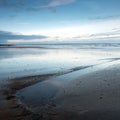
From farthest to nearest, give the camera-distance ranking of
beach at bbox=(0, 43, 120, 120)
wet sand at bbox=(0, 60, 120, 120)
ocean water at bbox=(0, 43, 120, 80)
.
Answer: ocean water at bbox=(0, 43, 120, 80) < beach at bbox=(0, 43, 120, 120) < wet sand at bbox=(0, 60, 120, 120)

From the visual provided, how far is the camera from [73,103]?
36.4 ft

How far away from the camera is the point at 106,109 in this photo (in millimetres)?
10031

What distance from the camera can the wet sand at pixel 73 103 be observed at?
9438 millimetres

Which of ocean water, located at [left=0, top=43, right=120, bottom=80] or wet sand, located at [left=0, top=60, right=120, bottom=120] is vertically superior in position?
ocean water, located at [left=0, top=43, right=120, bottom=80]

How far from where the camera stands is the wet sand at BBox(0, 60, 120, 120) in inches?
372

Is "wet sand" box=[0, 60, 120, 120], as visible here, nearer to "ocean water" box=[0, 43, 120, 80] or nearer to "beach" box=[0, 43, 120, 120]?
"beach" box=[0, 43, 120, 120]

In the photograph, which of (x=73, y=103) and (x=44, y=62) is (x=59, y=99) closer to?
(x=73, y=103)

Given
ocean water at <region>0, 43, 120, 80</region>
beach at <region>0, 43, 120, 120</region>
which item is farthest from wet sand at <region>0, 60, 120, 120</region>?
ocean water at <region>0, 43, 120, 80</region>

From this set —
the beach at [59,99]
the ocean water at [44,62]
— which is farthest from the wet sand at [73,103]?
the ocean water at [44,62]

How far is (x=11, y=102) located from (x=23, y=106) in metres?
0.99

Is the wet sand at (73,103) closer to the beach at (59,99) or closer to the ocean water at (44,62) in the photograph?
the beach at (59,99)

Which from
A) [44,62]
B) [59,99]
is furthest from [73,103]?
[44,62]

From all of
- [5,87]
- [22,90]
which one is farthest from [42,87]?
[5,87]

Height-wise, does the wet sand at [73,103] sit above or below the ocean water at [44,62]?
below
